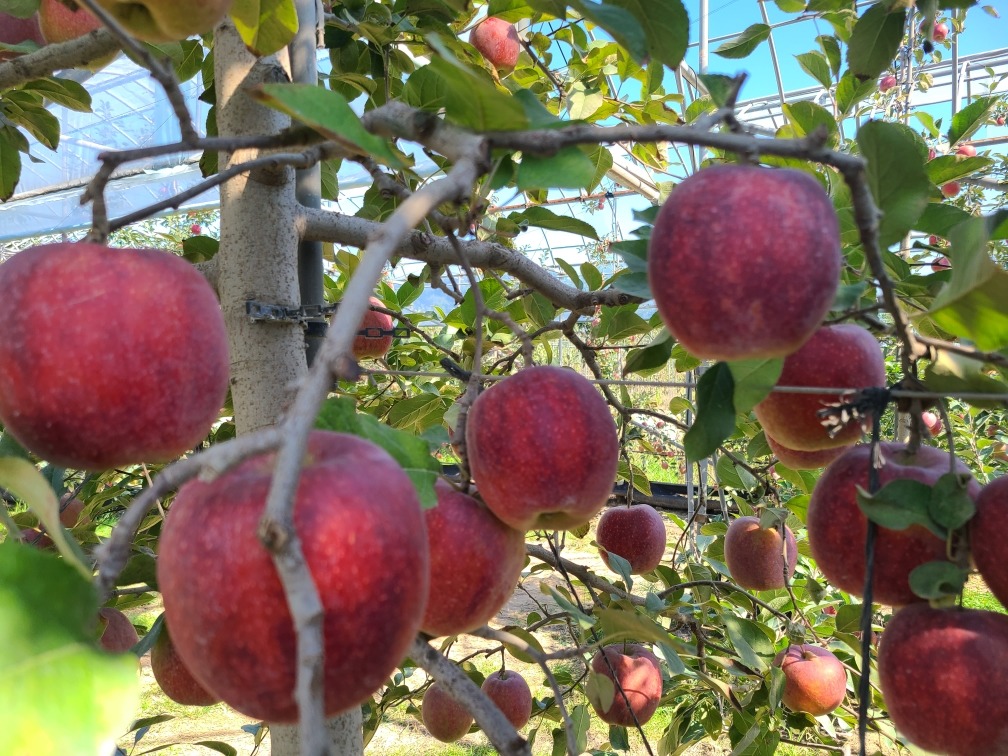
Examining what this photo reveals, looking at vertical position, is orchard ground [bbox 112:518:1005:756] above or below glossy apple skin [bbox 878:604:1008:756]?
below

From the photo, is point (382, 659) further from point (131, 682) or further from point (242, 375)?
point (242, 375)

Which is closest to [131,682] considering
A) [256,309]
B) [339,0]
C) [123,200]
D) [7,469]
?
[7,469]

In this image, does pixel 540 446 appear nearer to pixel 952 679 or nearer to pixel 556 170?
pixel 556 170

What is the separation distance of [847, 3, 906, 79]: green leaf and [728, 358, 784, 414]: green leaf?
1.67 feet

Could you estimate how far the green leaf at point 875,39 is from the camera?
875 millimetres

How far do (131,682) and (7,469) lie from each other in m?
0.21

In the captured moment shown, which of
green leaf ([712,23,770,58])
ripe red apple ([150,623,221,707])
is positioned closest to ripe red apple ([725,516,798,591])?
green leaf ([712,23,770,58])

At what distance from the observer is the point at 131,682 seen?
31 cm

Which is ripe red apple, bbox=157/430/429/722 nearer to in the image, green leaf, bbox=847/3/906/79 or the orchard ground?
green leaf, bbox=847/3/906/79

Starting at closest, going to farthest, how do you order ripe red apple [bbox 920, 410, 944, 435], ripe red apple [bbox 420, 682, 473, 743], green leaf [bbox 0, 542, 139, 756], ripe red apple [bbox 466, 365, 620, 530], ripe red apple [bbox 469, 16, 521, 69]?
green leaf [bbox 0, 542, 139, 756] < ripe red apple [bbox 466, 365, 620, 530] < ripe red apple [bbox 420, 682, 473, 743] < ripe red apple [bbox 469, 16, 521, 69] < ripe red apple [bbox 920, 410, 944, 435]

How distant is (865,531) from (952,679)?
0.13 meters

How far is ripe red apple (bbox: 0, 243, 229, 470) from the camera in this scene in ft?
1.51

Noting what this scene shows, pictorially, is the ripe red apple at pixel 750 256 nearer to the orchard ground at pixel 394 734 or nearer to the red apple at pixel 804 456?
the red apple at pixel 804 456

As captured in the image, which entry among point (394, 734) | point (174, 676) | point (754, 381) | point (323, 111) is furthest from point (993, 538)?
point (394, 734)
